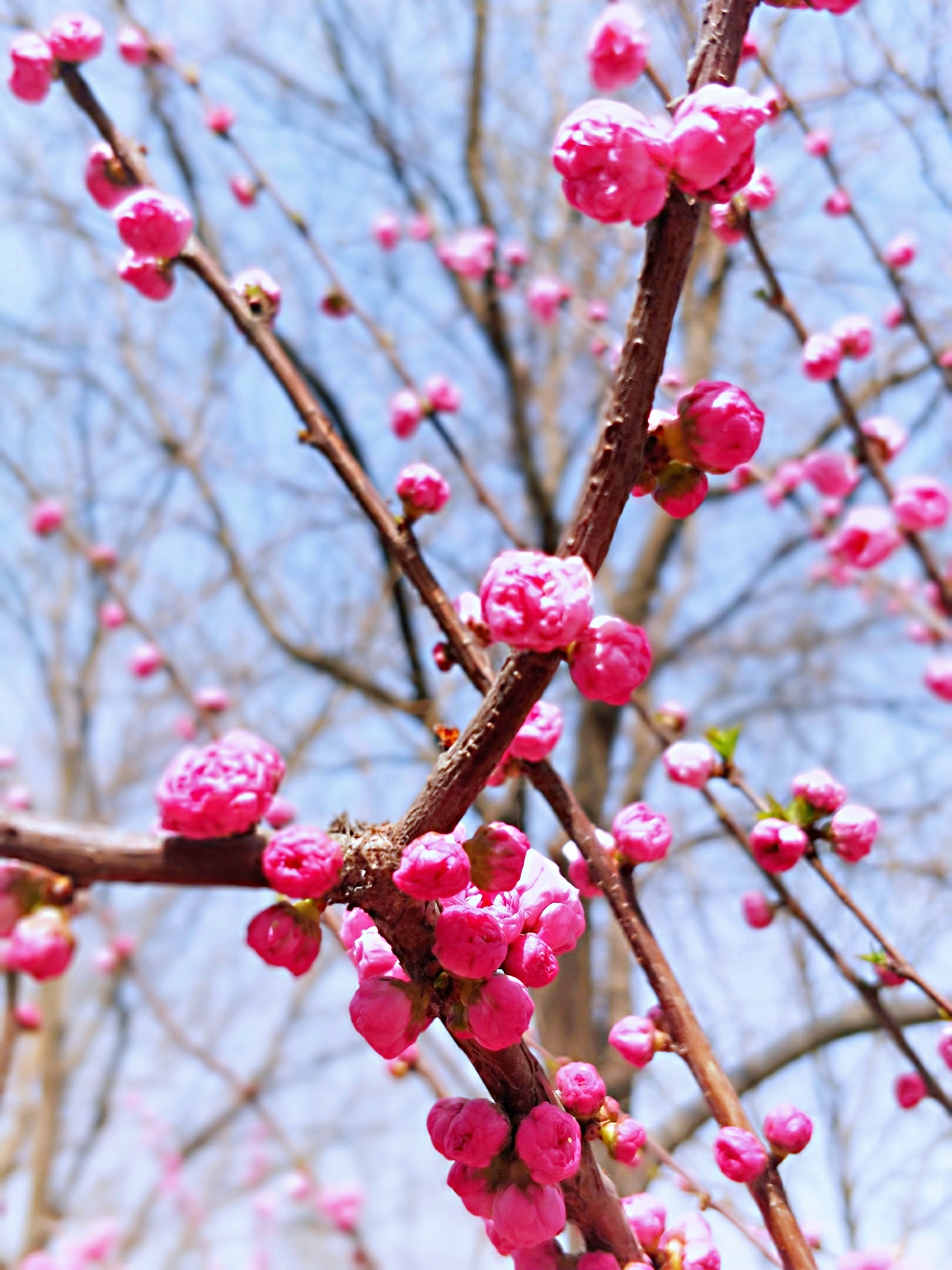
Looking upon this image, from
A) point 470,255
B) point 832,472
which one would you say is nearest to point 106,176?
point 832,472

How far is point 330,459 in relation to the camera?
1.34m

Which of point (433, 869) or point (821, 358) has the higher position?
point (821, 358)

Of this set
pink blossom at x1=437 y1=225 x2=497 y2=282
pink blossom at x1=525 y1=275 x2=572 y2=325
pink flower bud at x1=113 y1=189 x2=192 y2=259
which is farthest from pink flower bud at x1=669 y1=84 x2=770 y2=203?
pink blossom at x1=437 y1=225 x2=497 y2=282

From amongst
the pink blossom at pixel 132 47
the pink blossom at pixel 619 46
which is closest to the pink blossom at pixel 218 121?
the pink blossom at pixel 132 47

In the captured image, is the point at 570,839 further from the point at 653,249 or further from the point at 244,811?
the point at 653,249

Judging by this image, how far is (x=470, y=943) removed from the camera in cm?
72

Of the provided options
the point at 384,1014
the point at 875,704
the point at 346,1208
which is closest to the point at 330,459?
the point at 384,1014

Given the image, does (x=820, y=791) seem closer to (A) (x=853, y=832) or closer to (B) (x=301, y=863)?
(A) (x=853, y=832)

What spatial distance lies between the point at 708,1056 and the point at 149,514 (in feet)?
18.8

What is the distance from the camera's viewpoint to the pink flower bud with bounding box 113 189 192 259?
1.19 meters

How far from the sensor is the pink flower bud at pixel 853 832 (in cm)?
125

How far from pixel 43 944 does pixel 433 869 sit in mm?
726

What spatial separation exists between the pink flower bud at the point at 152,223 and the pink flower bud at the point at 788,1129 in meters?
1.26

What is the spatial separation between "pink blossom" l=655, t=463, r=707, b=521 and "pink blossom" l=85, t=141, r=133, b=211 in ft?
3.29
